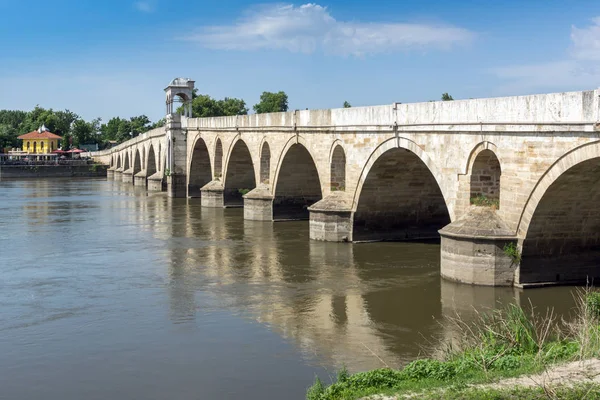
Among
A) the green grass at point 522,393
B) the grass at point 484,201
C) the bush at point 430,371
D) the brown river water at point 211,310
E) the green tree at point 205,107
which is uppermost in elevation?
the green tree at point 205,107

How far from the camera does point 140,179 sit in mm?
52562

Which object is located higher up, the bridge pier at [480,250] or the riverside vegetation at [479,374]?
the bridge pier at [480,250]

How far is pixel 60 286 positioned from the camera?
52.2ft

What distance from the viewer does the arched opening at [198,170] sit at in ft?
130

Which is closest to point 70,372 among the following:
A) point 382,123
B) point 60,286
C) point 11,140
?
point 60,286

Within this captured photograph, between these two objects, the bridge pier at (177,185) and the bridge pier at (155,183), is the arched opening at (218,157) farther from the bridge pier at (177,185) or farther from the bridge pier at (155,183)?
the bridge pier at (155,183)

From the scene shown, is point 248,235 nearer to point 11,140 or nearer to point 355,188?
point 355,188

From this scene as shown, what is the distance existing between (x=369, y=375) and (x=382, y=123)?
11.7m

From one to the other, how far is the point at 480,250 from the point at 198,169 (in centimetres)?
2687

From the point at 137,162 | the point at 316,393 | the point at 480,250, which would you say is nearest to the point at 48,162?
the point at 137,162

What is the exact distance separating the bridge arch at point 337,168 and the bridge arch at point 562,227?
868 centimetres

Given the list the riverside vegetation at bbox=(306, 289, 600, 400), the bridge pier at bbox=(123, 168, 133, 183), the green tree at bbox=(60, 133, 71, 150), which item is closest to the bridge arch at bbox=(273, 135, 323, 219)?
the riverside vegetation at bbox=(306, 289, 600, 400)

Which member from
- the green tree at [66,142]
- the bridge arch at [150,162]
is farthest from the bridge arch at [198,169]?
the green tree at [66,142]

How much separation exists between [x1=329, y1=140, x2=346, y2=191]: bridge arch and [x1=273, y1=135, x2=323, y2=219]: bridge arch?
4305 mm
